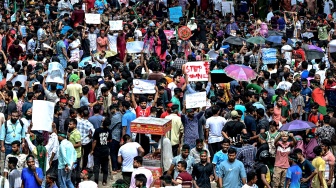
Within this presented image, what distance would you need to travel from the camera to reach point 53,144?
18.6 m

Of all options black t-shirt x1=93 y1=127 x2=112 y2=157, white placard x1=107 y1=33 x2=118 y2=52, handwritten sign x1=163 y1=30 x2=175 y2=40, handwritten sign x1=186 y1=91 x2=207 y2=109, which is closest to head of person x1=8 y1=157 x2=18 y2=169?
black t-shirt x1=93 y1=127 x2=112 y2=157

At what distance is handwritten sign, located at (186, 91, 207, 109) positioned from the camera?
66.6ft

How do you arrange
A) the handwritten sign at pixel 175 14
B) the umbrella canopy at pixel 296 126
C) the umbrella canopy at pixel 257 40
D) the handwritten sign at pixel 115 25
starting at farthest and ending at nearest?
the handwritten sign at pixel 175 14
the handwritten sign at pixel 115 25
the umbrella canopy at pixel 257 40
the umbrella canopy at pixel 296 126

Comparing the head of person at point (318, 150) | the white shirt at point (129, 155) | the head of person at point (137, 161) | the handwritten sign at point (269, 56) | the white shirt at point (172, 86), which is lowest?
the white shirt at point (129, 155)

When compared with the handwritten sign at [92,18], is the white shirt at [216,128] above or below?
below

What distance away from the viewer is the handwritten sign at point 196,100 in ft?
66.6

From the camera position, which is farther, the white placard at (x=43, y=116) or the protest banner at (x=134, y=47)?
the protest banner at (x=134, y=47)

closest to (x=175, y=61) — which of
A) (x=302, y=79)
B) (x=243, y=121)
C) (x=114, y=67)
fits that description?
(x=114, y=67)

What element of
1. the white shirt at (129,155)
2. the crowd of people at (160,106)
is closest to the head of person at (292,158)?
the crowd of people at (160,106)

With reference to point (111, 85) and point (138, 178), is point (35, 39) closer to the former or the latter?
point (111, 85)

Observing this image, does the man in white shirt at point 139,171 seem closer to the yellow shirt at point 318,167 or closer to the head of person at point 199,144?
the head of person at point 199,144

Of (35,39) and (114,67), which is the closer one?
(114,67)

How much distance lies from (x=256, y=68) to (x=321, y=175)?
25.7 ft

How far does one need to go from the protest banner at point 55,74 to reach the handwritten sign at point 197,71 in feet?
8.90
